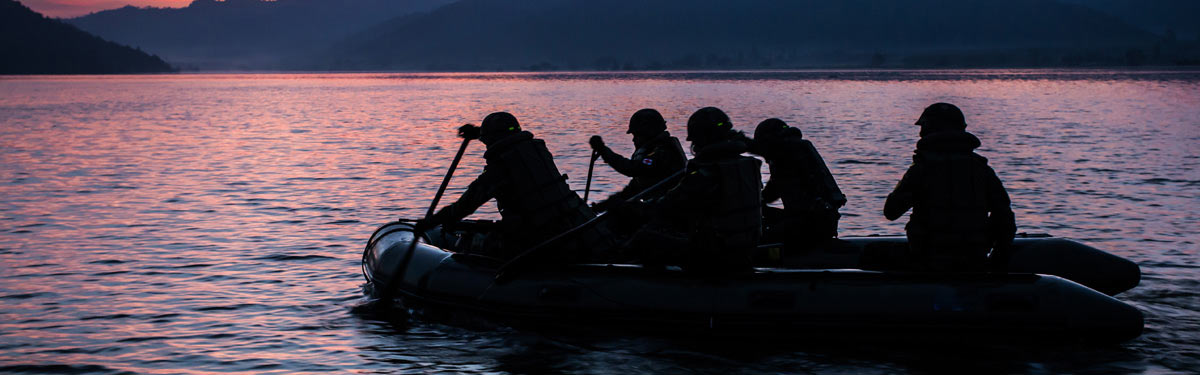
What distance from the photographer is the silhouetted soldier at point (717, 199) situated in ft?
29.5

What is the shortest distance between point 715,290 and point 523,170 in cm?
211

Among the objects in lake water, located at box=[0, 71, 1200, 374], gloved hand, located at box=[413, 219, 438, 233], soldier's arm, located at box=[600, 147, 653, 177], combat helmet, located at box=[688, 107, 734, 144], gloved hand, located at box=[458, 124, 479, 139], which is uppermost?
combat helmet, located at box=[688, 107, 734, 144]

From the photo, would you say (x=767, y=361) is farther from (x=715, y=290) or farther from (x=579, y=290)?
(x=579, y=290)

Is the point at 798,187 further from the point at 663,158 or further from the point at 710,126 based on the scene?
the point at 710,126

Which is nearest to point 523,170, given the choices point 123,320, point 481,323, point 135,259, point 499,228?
point 499,228

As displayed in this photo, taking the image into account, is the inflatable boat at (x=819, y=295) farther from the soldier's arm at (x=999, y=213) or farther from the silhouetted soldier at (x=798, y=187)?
the soldier's arm at (x=999, y=213)

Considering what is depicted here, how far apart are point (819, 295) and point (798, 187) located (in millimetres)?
1838

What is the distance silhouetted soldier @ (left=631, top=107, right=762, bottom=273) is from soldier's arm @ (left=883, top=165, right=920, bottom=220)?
3.49ft

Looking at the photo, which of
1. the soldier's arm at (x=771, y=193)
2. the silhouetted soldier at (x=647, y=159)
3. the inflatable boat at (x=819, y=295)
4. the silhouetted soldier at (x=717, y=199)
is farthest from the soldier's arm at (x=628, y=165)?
the silhouetted soldier at (x=717, y=199)

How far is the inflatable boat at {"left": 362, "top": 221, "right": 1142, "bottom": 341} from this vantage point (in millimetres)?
9125

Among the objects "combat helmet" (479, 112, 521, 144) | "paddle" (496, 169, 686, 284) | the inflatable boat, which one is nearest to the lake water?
the inflatable boat

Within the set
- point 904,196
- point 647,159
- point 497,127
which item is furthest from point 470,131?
point 904,196

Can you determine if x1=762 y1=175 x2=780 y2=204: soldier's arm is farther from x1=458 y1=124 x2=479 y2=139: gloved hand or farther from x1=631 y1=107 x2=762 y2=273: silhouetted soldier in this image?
x1=458 y1=124 x2=479 y2=139: gloved hand

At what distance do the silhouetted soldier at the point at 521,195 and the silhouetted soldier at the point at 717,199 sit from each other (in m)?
1.10
